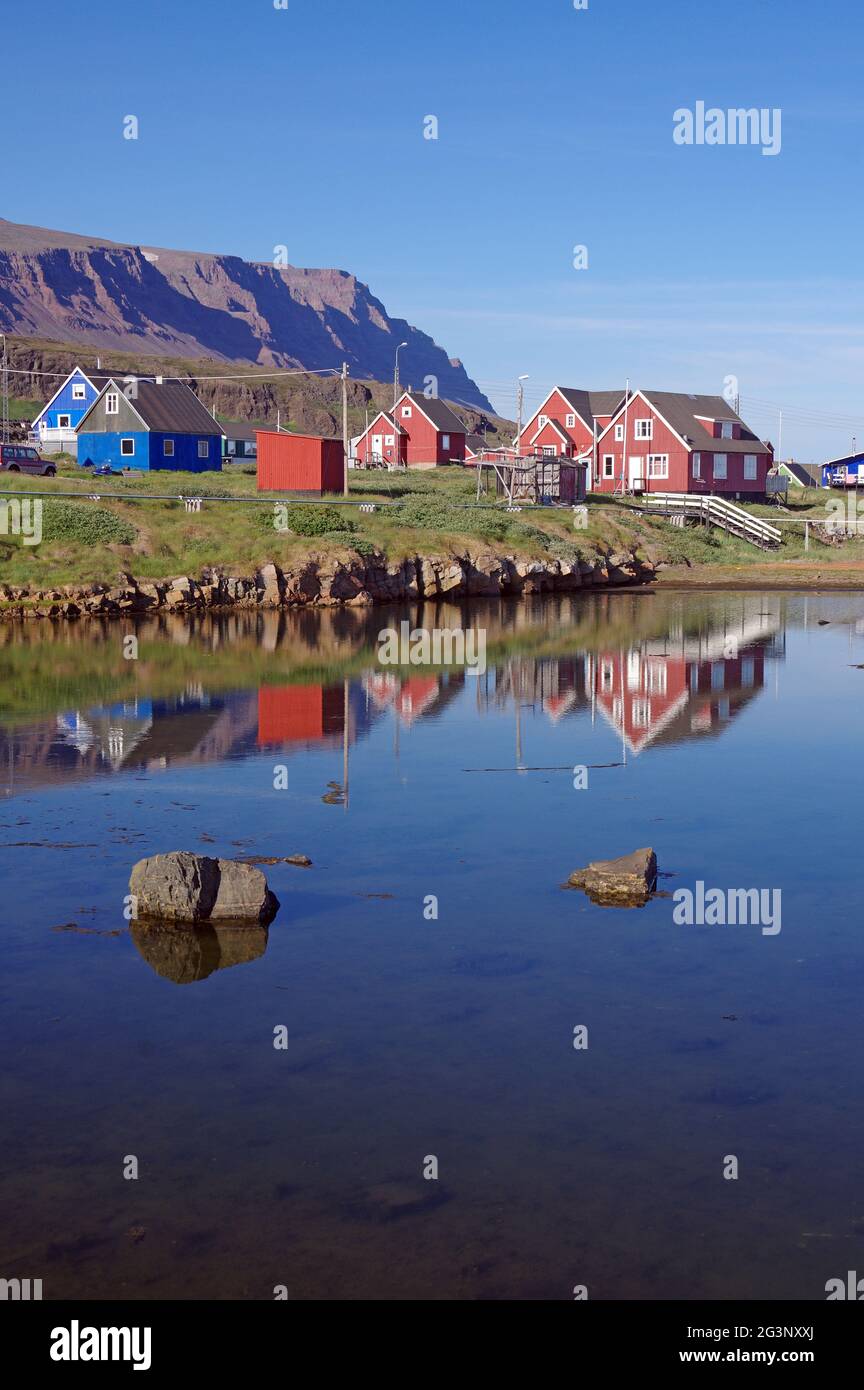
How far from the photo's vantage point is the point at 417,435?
107m

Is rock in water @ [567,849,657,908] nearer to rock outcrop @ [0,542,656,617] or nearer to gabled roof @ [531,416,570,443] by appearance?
rock outcrop @ [0,542,656,617]

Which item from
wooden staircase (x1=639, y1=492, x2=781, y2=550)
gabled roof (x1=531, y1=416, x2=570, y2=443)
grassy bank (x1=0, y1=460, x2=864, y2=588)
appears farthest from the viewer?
gabled roof (x1=531, y1=416, x2=570, y2=443)

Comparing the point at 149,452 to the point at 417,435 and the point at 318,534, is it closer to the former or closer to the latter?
the point at 417,435

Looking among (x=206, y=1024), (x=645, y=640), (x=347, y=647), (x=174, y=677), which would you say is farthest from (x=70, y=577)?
(x=206, y=1024)

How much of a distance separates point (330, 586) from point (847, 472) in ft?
251

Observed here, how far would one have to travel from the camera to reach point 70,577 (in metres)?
42.1

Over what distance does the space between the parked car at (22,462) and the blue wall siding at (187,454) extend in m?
12.6

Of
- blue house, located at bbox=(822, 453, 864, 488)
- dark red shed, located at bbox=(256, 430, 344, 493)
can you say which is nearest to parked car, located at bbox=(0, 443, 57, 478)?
dark red shed, located at bbox=(256, 430, 344, 493)

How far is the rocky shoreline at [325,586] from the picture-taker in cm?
4166

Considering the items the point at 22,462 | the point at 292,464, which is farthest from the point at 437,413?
the point at 22,462

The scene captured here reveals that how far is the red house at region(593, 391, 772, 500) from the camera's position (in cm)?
8694

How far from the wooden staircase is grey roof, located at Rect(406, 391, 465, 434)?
97.6ft
